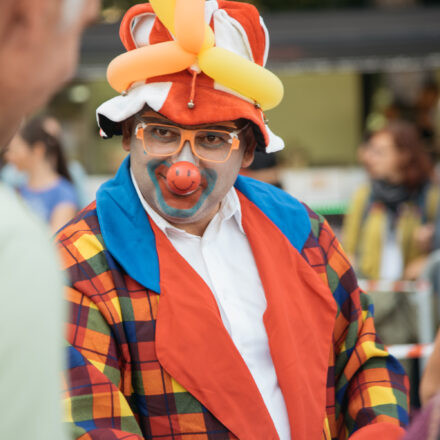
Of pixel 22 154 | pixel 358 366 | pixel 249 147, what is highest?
pixel 22 154

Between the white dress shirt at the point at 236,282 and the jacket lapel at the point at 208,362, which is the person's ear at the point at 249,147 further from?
the jacket lapel at the point at 208,362

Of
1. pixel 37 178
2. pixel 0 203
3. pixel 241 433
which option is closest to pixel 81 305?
pixel 241 433

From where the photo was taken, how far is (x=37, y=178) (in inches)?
199

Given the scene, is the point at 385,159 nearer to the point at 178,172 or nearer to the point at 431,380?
the point at 178,172

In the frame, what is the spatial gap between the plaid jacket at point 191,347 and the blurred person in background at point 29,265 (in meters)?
0.90

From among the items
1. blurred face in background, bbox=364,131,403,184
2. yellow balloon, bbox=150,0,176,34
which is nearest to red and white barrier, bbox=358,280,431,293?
blurred face in background, bbox=364,131,403,184

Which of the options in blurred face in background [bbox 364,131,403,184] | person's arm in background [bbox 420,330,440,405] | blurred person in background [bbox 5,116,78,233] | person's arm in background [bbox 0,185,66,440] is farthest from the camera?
blurred face in background [bbox 364,131,403,184]

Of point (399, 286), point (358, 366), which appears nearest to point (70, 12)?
point (358, 366)

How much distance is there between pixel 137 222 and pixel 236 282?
12.2 inches

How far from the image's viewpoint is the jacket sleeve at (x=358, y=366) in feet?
6.49

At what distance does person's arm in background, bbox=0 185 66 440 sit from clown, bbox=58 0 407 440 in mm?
900

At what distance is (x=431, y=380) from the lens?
4.78ft

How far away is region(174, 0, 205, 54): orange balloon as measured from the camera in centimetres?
187

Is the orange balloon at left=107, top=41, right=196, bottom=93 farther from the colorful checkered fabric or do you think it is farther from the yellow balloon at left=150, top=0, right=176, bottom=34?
the colorful checkered fabric
